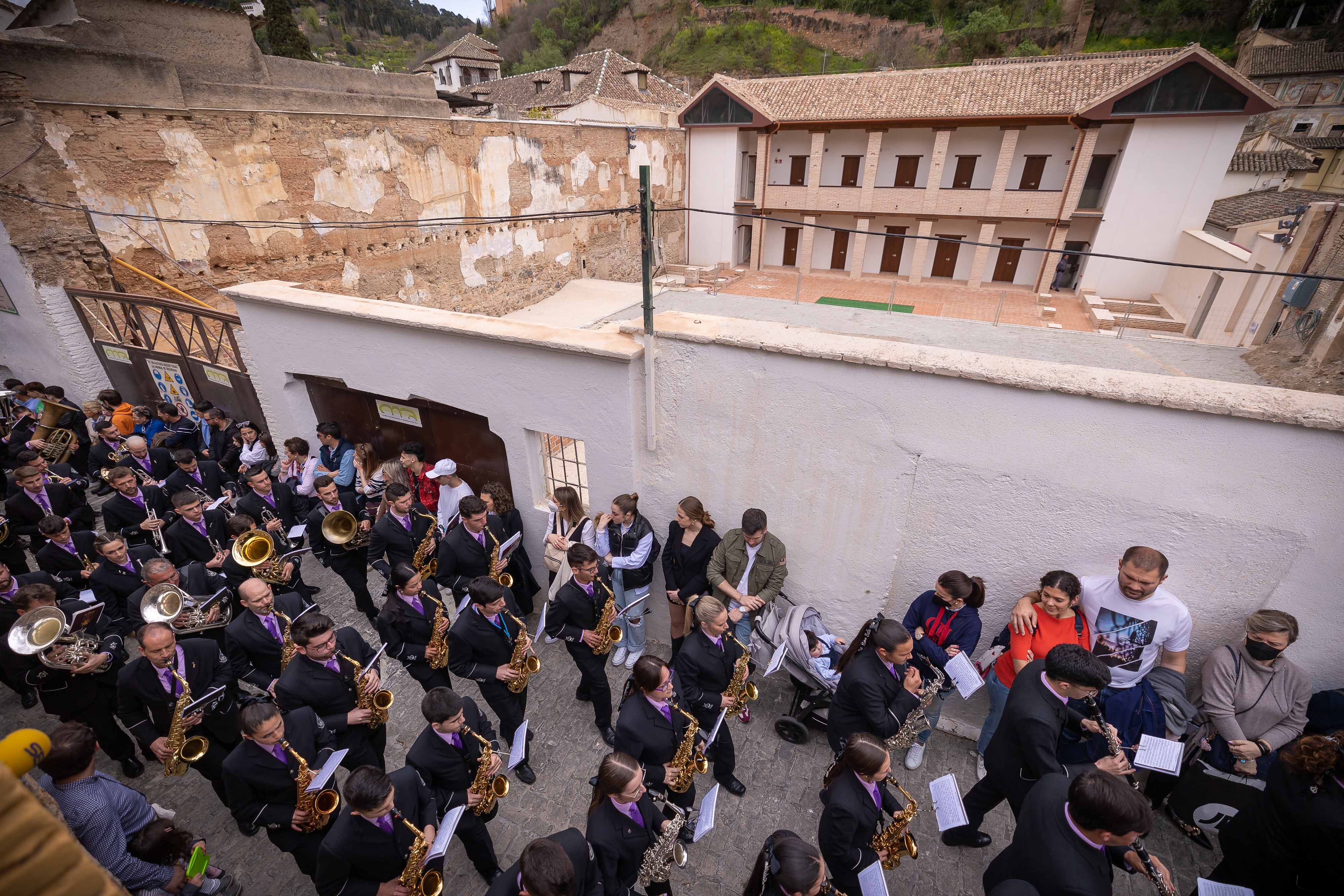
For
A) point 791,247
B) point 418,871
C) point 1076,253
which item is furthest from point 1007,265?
point 418,871

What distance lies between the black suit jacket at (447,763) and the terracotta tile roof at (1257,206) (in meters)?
27.6

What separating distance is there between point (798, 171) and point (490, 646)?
92.9 feet

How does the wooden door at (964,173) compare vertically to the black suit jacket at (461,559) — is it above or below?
above

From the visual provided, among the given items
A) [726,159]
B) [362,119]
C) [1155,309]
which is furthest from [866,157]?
[362,119]

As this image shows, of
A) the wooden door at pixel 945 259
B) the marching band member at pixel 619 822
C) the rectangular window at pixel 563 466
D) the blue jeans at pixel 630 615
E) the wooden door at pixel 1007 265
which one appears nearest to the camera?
the marching band member at pixel 619 822

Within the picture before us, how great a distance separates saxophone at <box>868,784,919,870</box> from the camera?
3.46 meters

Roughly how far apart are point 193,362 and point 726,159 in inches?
949

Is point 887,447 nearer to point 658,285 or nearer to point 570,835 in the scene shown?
point 570,835

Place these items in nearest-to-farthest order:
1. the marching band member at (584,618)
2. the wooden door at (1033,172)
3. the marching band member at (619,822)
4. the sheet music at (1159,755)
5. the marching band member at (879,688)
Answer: the marching band member at (619,822) → the sheet music at (1159,755) → the marching band member at (879,688) → the marching band member at (584,618) → the wooden door at (1033,172)

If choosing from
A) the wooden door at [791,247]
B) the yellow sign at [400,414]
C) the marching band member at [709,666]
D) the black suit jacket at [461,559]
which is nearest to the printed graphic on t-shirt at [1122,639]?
the marching band member at [709,666]

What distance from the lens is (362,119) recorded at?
12945 mm

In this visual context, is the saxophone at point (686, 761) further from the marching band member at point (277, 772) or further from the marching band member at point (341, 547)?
the marching band member at point (341, 547)

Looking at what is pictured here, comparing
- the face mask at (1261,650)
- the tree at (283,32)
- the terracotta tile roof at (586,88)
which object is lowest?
the face mask at (1261,650)

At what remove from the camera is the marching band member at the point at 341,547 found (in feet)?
19.8
